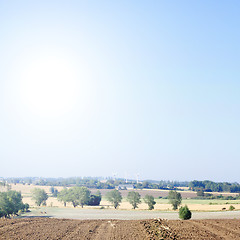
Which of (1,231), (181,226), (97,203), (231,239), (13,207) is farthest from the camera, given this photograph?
(97,203)

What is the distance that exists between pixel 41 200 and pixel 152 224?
9134 centimetres

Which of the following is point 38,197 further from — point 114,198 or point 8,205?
point 8,205

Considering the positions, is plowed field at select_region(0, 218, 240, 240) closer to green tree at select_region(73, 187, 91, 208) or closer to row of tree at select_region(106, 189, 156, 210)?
row of tree at select_region(106, 189, 156, 210)

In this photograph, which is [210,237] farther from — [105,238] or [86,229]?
[86,229]

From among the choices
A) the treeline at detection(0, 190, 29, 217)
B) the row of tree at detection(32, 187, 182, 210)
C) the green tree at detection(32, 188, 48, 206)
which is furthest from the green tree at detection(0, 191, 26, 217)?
the green tree at detection(32, 188, 48, 206)

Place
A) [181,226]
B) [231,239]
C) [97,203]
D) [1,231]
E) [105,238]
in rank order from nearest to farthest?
[231,239], [105,238], [1,231], [181,226], [97,203]

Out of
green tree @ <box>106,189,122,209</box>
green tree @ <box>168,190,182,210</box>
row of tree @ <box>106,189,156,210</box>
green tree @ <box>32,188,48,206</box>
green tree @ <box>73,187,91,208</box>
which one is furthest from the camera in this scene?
green tree @ <box>32,188,48,206</box>

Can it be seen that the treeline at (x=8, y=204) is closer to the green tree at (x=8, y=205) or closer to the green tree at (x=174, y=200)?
the green tree at (x=8, y=205)

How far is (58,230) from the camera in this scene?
38188 millimetres

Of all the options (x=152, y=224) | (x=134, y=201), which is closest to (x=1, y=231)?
(x=152, y=224)

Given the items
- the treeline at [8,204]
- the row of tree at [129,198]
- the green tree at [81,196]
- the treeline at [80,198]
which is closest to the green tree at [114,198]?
the row of tree at [129,198]

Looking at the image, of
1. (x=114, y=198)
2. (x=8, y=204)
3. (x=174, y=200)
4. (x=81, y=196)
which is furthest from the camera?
(x=81, y=196)

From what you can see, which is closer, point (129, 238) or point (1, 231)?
point (129, 238)

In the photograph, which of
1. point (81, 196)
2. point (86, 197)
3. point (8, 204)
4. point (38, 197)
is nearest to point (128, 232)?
point (8, 204)
